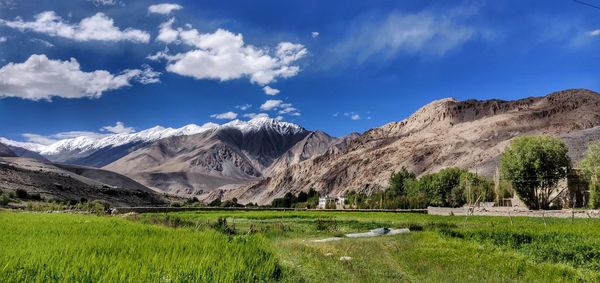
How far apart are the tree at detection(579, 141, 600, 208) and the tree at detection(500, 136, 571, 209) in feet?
9.88

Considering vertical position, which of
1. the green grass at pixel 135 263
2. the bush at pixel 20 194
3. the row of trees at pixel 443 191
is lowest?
the bush at pixel 20 194

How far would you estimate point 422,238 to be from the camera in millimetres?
24500

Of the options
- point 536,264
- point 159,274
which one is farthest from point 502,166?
point 159,274

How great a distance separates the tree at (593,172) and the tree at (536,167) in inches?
119

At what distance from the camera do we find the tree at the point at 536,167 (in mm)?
71312

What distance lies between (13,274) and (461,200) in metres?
98.5

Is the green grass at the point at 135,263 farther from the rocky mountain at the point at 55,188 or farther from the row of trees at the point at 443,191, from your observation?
the row of trees at the point at 443,191

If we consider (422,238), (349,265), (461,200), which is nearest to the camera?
(349,265)

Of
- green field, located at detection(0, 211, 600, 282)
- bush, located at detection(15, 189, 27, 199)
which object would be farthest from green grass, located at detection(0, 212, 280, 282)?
bush, located at detection(15, 189, 27, 199)

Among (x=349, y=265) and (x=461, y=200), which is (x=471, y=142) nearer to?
(x=461, y=200)

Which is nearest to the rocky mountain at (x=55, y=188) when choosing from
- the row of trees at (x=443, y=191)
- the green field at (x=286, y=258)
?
the row of trees at (x=443, y=191)

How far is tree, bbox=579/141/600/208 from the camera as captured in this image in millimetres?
61094

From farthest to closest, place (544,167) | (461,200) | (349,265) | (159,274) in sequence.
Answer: (461,200), (544,167), (349,265), (159,274)

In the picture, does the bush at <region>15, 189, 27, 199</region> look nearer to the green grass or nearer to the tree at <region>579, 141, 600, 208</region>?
the green grass
